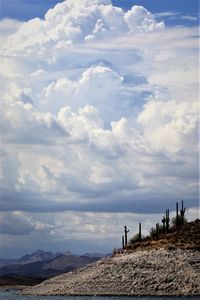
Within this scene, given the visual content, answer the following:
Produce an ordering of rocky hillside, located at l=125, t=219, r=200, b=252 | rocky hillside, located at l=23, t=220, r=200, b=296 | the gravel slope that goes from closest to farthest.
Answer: the gravel slope, rocky hillside, located at l=23, t=220, r=200, b=296, rocky hillside, located at l=125, t=219, r=200, b=252

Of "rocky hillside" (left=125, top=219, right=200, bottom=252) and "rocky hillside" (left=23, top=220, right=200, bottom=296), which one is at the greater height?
"rocky hillside" (left=125, top=219, right=200, bottom=252)

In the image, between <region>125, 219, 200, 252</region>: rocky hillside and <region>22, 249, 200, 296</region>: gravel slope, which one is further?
<region>125, 219, 200, 252</region>: rocky hillside

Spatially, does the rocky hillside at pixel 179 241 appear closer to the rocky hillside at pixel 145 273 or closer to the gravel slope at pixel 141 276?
the rocky hillside at pixel 145 273

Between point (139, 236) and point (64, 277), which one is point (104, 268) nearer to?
point (64, 277)

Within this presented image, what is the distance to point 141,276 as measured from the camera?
94.8 m

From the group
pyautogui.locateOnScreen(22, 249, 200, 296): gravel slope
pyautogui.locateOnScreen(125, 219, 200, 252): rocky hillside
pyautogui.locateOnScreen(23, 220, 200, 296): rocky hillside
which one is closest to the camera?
pyautogui.locateOnScreen(22, 249, 200, 296): gravel slope

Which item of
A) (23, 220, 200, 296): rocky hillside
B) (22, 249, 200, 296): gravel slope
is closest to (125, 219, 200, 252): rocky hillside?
(23, 220, 200, 296): rocky hillside

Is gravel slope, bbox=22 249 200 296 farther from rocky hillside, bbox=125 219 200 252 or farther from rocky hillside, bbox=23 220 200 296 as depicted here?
rocky hillside, bbox=125 219 200 252

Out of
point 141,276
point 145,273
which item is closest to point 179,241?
point 145,273

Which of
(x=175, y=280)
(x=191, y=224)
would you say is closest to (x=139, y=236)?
(x=191, y=224)

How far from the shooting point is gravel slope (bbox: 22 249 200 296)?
9162 cm

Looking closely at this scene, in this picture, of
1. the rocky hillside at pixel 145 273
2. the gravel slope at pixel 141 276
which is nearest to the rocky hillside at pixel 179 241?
the rocky hillside at pixel 145 273

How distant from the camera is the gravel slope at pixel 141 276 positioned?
9162 cm

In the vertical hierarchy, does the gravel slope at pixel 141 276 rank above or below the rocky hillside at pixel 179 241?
below
